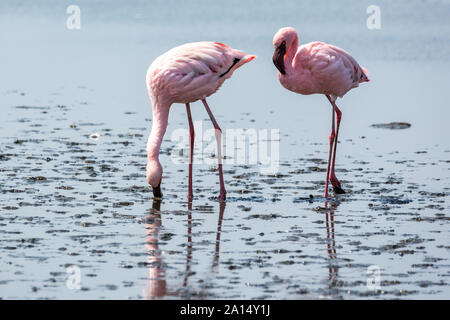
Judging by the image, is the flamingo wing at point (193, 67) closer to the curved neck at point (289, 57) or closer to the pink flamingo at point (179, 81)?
the pink flamingo at point (179, 81)

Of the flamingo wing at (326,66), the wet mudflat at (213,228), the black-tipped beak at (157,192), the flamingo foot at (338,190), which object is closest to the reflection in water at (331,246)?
the wet mudflat at (213,228)

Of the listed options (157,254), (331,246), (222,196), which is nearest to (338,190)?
(222,196)

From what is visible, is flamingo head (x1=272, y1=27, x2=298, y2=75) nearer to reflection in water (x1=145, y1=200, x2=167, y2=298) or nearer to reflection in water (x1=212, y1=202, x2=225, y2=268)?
reflection in water (x1=212, y1=202, x2=225, y2=268)

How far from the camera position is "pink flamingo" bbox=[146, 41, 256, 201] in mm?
10273

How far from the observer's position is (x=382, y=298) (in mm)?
6949

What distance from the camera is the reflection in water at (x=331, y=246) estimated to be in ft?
24.4

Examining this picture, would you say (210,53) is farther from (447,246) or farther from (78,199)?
(447,246)

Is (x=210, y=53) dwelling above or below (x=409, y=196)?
above

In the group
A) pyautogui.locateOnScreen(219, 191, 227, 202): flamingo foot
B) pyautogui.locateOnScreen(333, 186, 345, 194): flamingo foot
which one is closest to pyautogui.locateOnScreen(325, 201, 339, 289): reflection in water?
pyautogui.locateOnScreen(333, 186, 345, 194): flamingo foot

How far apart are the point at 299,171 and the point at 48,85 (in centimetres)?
795

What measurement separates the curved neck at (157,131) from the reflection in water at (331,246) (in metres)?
1.76

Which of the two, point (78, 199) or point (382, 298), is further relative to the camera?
point (78, 199)
